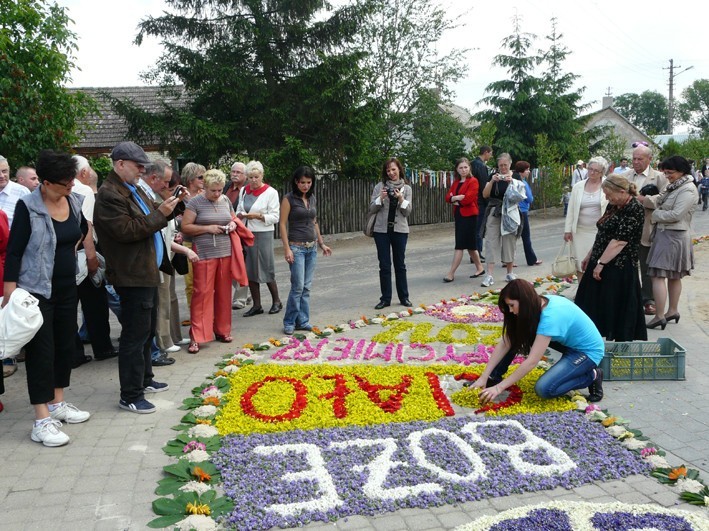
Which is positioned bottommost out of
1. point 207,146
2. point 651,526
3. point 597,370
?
point 651,526

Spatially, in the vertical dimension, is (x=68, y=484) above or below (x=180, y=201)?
below

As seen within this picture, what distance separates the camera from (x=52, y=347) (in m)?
4.66

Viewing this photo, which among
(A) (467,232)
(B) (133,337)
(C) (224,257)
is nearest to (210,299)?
(C) (224,257)

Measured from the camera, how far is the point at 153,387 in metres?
5.63

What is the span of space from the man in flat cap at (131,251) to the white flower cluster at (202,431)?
25.7 inches

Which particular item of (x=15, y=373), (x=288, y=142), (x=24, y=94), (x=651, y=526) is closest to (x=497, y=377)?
(x=651, y=526)

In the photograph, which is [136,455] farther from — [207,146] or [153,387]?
[207,146]

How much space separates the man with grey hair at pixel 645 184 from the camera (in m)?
7.66

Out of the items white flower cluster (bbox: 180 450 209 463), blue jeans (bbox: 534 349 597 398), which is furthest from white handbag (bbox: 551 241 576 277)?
white flower cluster (bbox: 180 450 209 463)

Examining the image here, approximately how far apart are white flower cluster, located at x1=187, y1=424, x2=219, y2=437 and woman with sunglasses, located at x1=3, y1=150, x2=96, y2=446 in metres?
0.89

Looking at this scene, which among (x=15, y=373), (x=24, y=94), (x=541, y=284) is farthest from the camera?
(x=24, y=94)

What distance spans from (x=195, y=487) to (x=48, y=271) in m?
1.98

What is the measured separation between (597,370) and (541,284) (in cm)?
518

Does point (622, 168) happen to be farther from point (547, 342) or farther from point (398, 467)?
point (398, 467)
